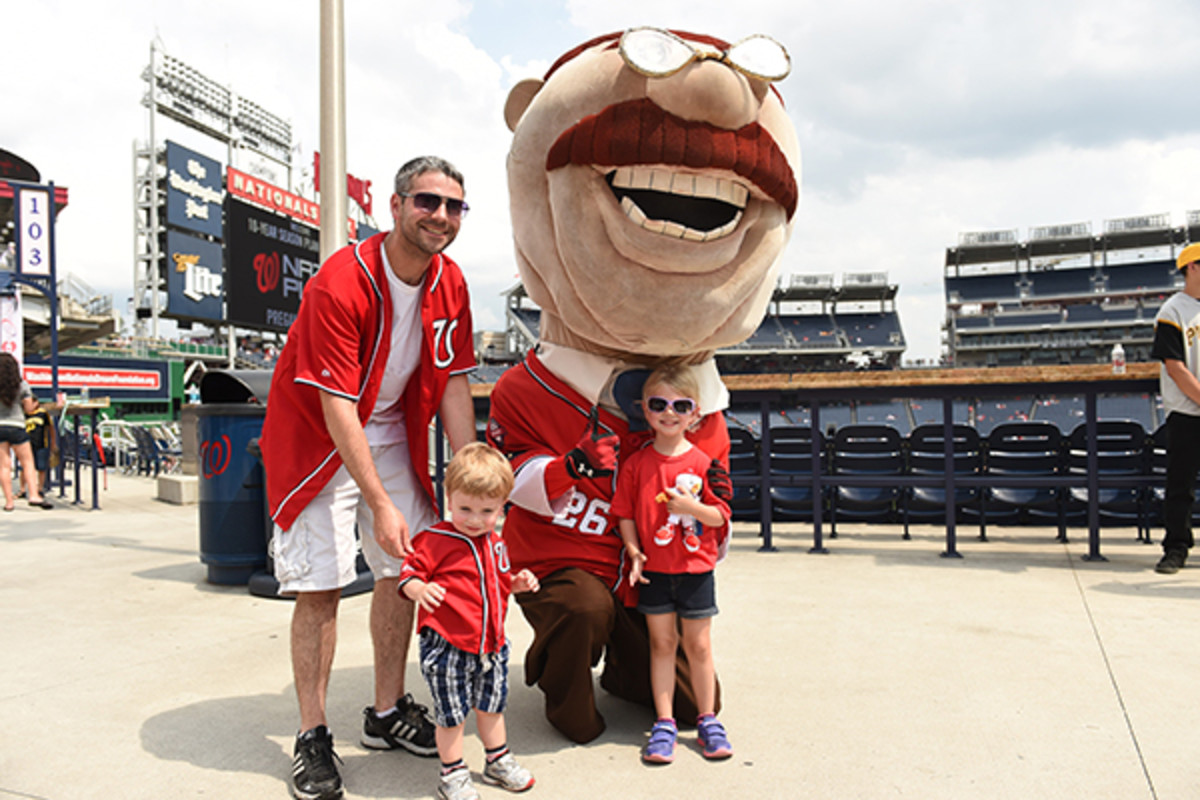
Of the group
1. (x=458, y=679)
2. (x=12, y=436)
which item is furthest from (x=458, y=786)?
(x=12, y=436)

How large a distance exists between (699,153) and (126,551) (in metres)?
5.55

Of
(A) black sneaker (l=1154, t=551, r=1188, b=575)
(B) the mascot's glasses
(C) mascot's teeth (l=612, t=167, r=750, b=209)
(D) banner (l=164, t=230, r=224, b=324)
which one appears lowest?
(A) black sneaker (l=1154, t=551, r=1188, b=575)

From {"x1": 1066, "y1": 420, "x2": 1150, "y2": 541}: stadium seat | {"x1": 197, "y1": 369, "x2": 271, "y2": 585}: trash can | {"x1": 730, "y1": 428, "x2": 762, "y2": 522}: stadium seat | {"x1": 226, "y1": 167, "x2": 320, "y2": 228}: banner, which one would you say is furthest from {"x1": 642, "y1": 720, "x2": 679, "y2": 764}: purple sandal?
{"x1": 226, "y1": 167, "x2": 320, "y2": 228}: banner

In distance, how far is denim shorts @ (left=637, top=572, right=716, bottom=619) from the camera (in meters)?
2.41

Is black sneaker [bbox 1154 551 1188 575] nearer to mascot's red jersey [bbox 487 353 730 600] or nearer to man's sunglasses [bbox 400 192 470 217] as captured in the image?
mascot's red jersey [bbox 487 353 730 600]

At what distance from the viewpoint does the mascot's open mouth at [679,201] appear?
2.37m

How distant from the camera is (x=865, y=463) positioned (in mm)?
5770

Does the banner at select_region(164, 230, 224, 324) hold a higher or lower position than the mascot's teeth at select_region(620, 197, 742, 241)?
higher

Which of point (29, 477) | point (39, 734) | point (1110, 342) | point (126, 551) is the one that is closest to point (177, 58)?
point (29, 477)

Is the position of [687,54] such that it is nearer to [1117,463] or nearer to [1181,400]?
[1181,400]

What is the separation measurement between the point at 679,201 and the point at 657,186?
10 cm

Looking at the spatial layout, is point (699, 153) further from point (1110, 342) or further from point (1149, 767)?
point (1110, 342)

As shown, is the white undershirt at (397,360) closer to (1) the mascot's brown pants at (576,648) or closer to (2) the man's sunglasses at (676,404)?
(1) the mascot's brown pants at (576,648)

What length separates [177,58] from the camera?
43.3 meters
